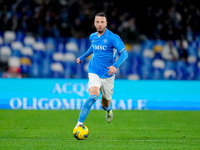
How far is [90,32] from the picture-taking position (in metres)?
17.3

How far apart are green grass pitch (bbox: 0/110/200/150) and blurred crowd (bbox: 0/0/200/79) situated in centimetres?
449

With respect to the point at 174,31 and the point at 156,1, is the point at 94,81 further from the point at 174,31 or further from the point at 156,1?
the point at 156,1

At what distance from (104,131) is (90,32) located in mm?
9671

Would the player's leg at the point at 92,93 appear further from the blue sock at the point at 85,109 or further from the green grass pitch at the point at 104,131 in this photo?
the green grass pitch at the point at 104,131

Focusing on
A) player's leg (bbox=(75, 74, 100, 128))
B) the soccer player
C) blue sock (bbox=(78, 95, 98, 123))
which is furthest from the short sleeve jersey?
blue sock (bbox=(78, 95, 98, 123))

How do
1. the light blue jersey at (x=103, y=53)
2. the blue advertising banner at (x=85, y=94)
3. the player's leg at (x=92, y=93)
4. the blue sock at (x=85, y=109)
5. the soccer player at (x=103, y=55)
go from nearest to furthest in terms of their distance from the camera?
the blue sock at (x=85, y=109)
the player's leg at (x=92, y=93)
the soccer player at (x=103, y=55)
the light blue jersey at (x=103, y=53)
the blue advertising banner at (x=85, y=94)

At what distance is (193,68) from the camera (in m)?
16.5

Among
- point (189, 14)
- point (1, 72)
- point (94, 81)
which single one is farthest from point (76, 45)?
point (94, 81)

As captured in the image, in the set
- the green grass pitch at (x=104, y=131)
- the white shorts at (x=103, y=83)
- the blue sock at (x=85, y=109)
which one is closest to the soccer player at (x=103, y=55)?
the white shorts at (x=103, y=83)

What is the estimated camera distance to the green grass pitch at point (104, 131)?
6400 millimetres

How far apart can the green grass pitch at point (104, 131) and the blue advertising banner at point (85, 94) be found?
62.1 inches

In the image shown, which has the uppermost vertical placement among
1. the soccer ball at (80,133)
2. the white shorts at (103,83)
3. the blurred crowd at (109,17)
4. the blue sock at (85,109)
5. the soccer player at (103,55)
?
the blurred crowd at (109,17)

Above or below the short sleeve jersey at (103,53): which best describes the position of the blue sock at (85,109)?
below

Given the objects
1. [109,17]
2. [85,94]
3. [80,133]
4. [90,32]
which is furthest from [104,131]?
[109,17]
